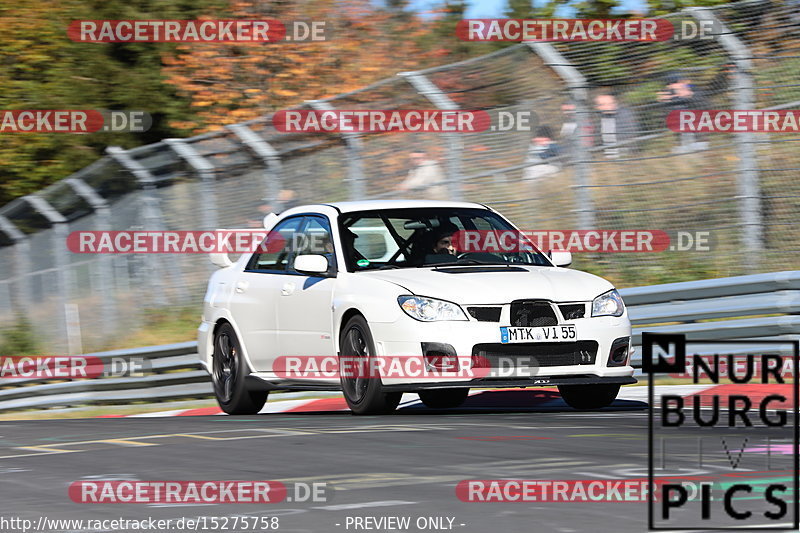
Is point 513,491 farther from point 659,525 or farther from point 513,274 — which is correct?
point 513,274

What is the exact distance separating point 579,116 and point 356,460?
7.53 metres

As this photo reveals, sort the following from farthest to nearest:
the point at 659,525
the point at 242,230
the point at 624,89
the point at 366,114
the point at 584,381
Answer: the point at 242,230, the point at 366,114, the point at 624,89, the point at 584,381, the point at 659,525

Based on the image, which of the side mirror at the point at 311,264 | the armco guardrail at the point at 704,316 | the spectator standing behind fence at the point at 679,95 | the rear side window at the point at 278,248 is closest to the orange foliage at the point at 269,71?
the armco guardrail at the point at 704,316

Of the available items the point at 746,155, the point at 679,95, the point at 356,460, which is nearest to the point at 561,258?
the point at 746,155

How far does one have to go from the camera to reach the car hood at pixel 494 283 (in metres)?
10.3

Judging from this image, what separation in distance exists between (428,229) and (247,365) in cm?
186

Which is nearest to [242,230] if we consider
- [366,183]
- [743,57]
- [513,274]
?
[366,183]

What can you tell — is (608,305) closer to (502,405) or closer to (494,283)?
(494,283)

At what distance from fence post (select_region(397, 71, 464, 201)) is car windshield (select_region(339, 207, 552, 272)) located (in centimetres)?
366

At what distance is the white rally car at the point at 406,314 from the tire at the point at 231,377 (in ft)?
0.04

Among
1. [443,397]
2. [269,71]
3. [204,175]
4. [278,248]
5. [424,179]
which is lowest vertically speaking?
[443,397]

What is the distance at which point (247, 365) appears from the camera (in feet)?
39.9

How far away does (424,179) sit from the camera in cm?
1655

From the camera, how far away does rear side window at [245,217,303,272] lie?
12.1 m
